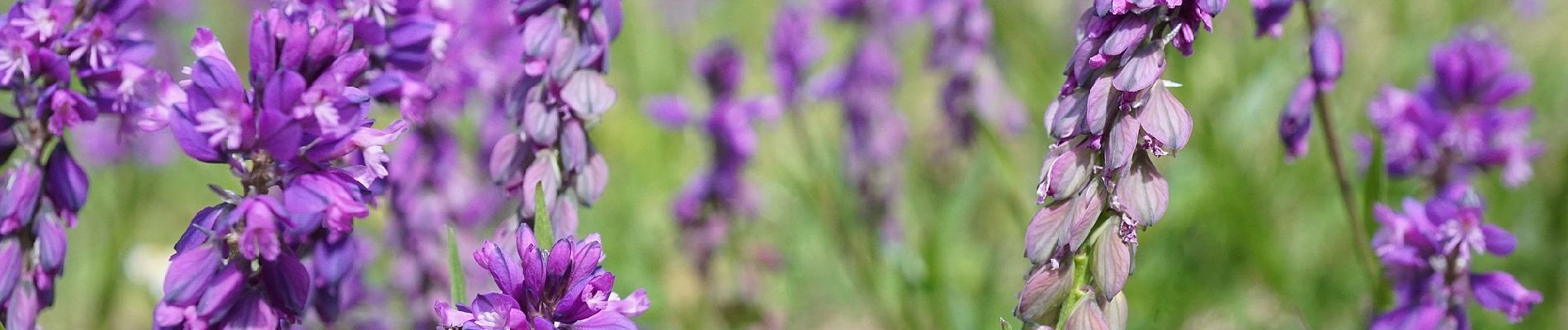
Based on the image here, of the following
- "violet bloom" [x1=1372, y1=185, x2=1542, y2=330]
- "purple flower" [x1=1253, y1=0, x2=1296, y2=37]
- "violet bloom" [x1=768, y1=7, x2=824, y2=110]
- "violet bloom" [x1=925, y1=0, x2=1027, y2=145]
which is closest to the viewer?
"violet bloom" [x1=1372, y1=185, x2=1542, y2=330]

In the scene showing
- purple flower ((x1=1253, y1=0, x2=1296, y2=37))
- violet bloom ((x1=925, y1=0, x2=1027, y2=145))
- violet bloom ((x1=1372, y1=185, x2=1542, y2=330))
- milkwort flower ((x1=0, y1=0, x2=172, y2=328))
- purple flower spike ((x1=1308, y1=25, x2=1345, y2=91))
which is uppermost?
violet bloom ((x1=925, y1=0, x2=1027, y2=145))

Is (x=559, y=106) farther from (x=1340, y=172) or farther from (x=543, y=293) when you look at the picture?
(x=1340, y=172)

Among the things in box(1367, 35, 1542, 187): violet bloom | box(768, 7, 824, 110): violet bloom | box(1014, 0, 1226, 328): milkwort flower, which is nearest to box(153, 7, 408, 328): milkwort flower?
box(1014, 0, 1226, 328): milkwort flower

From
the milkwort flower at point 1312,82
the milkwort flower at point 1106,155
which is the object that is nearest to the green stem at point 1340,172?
the milkwort flower at point 1312,82

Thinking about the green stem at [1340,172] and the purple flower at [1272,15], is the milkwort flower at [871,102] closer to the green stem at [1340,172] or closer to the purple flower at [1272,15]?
the green stem at [1340,172]

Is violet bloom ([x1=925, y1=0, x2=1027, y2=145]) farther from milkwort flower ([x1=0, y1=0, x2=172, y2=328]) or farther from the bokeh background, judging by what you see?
milkwort flower ([x1=0, y1=0, x2=172, y2=328])

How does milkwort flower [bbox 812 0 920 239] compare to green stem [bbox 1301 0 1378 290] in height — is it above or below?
above
